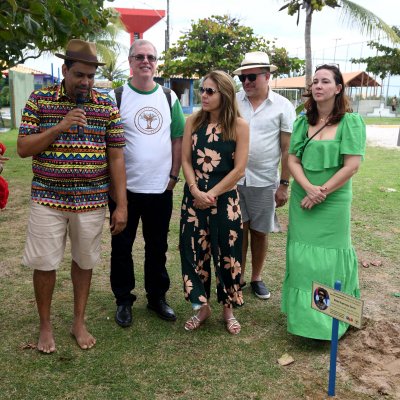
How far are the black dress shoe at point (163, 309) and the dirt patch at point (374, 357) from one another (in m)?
1.26

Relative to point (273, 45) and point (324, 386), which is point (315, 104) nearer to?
point (324, 386)

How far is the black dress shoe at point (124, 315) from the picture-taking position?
3562mm

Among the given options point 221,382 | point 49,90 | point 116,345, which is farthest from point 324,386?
point 49,90

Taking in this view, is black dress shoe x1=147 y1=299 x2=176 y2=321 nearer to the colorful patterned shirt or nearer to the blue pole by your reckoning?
the colorful patterned shirt

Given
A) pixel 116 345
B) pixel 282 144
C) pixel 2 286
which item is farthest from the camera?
pixel 2 286

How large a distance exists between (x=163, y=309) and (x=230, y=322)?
54cm

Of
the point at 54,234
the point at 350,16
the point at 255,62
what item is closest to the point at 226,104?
the point at 255,62

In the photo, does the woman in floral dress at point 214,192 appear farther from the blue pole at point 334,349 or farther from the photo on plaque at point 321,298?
the blue pole at point 334,349

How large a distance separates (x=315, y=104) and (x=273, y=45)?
59.9 feet

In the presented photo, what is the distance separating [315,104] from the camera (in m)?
3.40

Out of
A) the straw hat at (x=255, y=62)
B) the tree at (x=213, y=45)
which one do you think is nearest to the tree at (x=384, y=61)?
the tree at (x=213, y=45)

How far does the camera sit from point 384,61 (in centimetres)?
3309

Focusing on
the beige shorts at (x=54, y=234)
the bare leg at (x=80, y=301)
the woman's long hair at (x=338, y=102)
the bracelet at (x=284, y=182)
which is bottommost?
the bare leg at (x=80, y=301)

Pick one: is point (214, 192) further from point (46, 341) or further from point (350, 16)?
point (350, 16)
